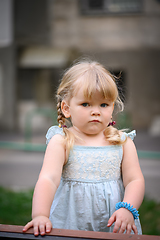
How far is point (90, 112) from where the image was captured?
1.46 m

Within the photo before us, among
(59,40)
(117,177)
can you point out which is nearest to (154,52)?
(59,40)

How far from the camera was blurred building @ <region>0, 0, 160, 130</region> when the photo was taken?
12.5 m

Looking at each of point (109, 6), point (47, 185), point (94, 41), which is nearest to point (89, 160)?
point (47, 185)

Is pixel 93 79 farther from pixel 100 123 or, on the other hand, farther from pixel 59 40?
pixel 59 40

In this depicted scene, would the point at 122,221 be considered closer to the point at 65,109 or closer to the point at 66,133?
the point at 66,133

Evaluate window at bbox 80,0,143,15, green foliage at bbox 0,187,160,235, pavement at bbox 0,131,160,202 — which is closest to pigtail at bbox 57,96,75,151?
green foliage at bbox 0,187,160,235

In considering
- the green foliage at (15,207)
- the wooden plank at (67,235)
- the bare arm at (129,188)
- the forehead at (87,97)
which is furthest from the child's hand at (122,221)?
the green foliage at (15,207)

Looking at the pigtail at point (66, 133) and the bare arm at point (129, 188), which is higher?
the pigtail at point (66, 133)

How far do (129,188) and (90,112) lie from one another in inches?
15.8

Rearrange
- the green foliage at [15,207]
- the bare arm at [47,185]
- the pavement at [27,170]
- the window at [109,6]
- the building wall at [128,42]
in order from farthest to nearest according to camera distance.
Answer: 1. the window at [109,6]
2. the building wall at [128,42]
3. the pavement at [27,170]
4. the green foliage at [15,207]
5. the bare arm at [47,185]

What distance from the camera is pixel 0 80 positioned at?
12.0m

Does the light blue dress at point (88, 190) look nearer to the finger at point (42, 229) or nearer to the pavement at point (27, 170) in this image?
the finger at point (42, 229)

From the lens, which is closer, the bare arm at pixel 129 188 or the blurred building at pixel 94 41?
the bare arm at pixel 129 188

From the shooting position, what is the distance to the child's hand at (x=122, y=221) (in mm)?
1341
